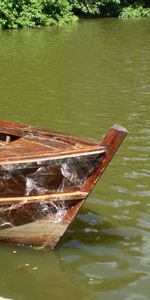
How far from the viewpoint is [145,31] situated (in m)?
27.1

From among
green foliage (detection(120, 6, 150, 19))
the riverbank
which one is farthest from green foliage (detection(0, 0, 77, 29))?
green foliage (detection(120, 6, 150, 19))

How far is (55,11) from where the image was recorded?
30.0 m

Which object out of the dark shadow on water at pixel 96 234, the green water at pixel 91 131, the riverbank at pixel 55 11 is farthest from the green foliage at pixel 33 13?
the dark shadow on water at pixel 96 234

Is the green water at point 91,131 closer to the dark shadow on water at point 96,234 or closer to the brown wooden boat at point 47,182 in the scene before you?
the dark shadow on water at point 96,234

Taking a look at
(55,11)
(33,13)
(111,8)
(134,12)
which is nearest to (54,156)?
(33,13)

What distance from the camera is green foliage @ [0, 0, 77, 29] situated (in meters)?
27.0

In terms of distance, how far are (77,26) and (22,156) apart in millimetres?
24511

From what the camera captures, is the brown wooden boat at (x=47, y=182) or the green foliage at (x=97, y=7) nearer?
the brown wooden boat at (x=47, y=182)

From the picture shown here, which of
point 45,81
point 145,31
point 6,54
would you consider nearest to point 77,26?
point 145,31

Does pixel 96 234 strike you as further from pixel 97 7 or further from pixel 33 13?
pixel 97 7

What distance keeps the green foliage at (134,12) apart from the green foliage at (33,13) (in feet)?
19.7

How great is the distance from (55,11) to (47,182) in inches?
1002

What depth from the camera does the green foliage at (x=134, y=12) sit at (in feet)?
119

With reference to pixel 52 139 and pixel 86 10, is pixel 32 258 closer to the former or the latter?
pixel 52 139
